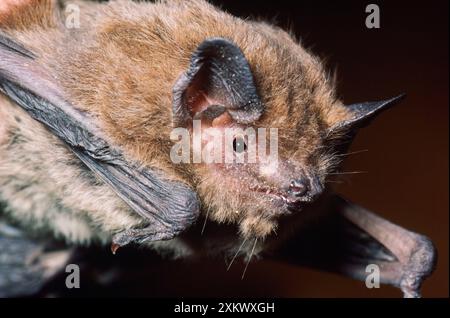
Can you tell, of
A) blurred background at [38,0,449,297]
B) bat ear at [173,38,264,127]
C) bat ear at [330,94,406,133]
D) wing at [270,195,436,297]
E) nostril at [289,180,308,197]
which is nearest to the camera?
bat ear at [173,38,264,127]

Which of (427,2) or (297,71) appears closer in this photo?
(297,71)

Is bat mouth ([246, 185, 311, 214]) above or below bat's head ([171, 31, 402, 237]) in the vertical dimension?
below

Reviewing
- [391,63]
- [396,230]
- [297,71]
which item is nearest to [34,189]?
[297,71]

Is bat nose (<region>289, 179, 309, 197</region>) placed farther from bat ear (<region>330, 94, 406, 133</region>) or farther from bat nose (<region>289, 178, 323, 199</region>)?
bat ear (<region>330, 94, 406, 133</region>)

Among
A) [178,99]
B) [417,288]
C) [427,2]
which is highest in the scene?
[427,2]

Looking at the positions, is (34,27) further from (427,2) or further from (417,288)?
(427,2)

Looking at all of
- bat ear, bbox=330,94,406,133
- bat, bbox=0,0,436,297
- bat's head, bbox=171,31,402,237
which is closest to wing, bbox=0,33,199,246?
bat, bbox=0,0,436,297

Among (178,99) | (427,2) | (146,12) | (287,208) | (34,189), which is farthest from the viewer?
(427,2)

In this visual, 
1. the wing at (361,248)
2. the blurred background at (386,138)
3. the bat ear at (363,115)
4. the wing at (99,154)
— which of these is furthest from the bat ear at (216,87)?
the blurred background at (386,138)
